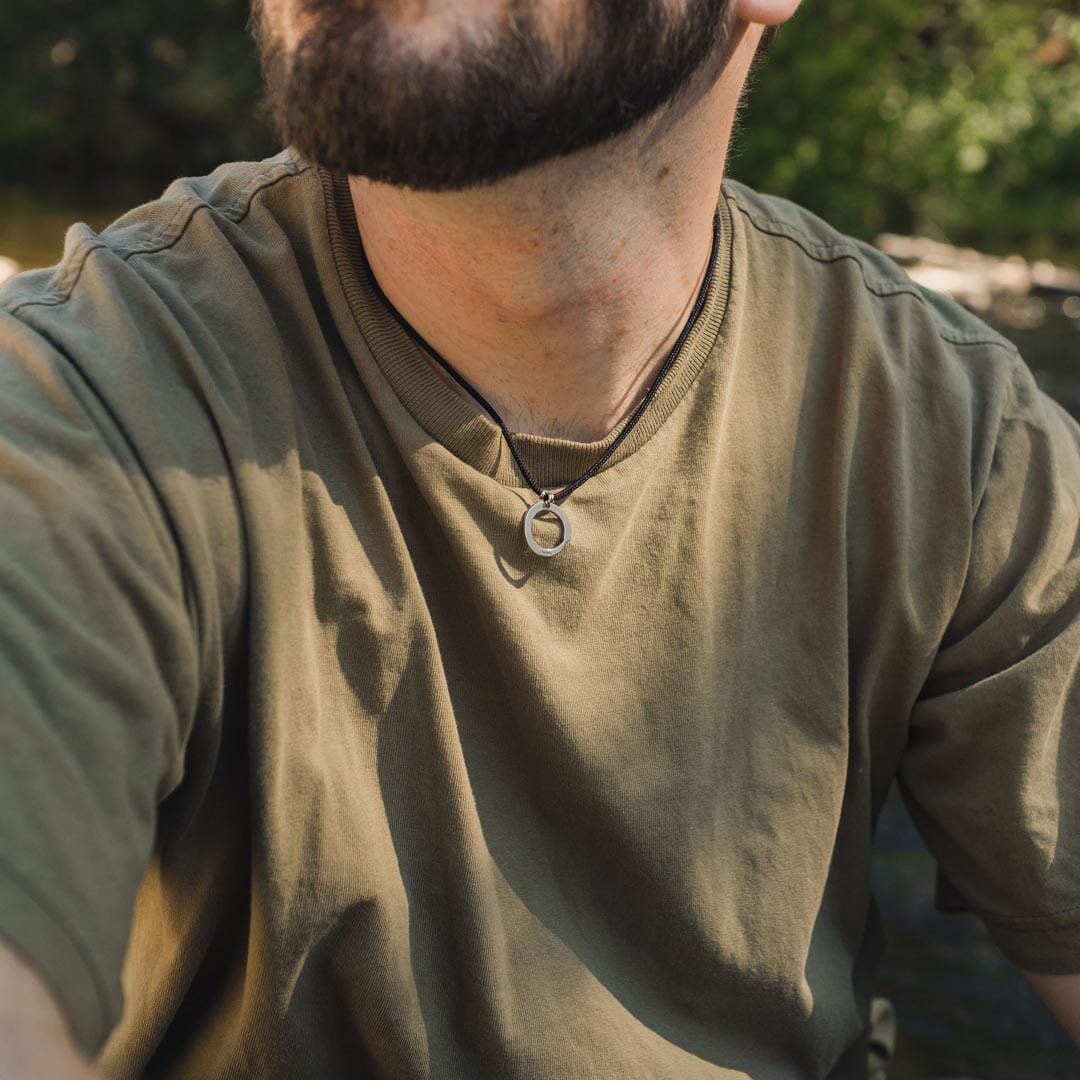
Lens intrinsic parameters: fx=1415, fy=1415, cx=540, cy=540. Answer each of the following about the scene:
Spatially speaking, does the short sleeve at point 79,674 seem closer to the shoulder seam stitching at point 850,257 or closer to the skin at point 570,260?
the skin at point 570,260

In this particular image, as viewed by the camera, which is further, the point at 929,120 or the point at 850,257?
the point at 929,120

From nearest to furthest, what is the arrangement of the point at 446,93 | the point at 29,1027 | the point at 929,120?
the point at 29,1027 < the point at 446,93 < the point at 929,120

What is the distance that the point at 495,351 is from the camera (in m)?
1.32

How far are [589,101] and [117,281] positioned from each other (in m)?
0.43

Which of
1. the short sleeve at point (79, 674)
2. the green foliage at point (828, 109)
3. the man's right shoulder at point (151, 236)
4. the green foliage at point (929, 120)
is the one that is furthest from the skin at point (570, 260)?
the green foliage at point (828, 109)

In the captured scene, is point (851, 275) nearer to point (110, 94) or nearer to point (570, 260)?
point (570, 260)

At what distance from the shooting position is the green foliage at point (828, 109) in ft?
33.5

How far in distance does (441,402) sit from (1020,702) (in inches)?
25.2

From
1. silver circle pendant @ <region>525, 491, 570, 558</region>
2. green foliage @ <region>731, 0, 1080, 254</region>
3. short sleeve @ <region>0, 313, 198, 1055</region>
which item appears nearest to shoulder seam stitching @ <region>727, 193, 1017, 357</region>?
silver circle pendant @ <region>525, 491, 570, 558</region>

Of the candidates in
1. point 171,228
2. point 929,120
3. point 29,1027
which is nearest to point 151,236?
point 171,228

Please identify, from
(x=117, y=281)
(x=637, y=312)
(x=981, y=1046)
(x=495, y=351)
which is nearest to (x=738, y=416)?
(x=637, y=312)

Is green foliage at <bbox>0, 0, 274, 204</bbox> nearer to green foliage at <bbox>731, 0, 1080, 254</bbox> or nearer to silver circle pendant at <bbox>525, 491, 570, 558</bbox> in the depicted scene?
green foliage at <bbox>731, 0, 1080, 254</bbox>

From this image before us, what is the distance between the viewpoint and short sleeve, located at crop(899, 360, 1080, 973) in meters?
1.39

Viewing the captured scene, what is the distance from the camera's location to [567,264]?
133 cm
